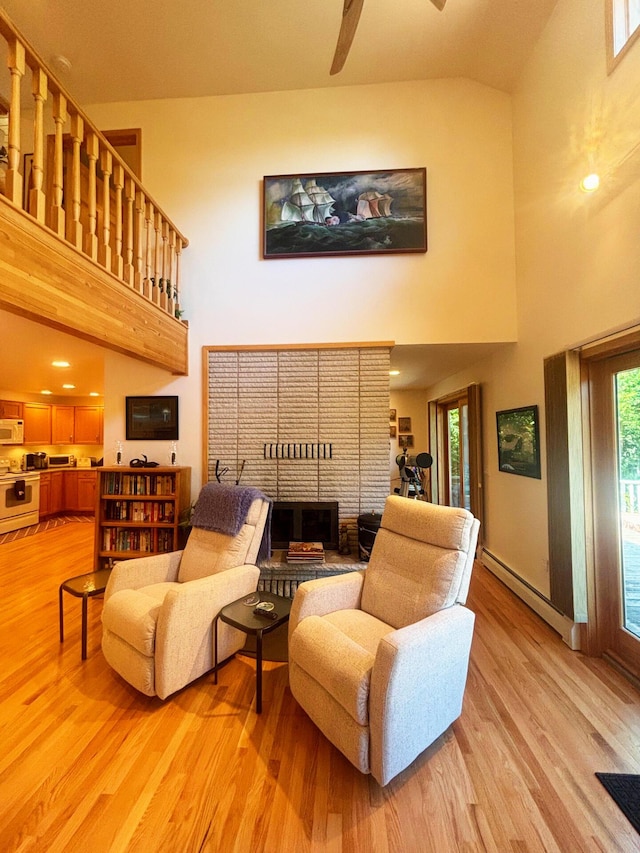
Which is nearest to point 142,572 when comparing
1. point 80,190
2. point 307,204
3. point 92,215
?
point 92,215

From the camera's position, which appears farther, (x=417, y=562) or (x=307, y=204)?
(x=307, y=204)

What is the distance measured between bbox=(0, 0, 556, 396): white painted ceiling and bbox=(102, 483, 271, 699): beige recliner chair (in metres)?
2.03

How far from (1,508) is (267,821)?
578cm

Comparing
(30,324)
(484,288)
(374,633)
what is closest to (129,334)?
(30,324)

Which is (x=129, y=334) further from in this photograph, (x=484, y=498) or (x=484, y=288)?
(x=484, y=498)

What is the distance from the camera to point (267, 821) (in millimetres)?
1307

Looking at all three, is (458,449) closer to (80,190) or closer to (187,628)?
(187,628)

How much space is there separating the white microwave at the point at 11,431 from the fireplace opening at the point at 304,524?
5.21 m

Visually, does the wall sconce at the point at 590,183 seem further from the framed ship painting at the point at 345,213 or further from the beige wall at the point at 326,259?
the framed ship painting at the point at 345,213

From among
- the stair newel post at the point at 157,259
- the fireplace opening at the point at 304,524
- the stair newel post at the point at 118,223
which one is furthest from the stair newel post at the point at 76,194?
the fireplace opening at the point at 304,524

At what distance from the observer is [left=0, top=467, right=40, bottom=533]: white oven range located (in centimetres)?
508

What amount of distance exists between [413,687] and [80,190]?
3.94 metres

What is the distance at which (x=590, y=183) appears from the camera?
2246 millimetres

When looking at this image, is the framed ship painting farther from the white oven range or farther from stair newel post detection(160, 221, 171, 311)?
→ the white oven range
